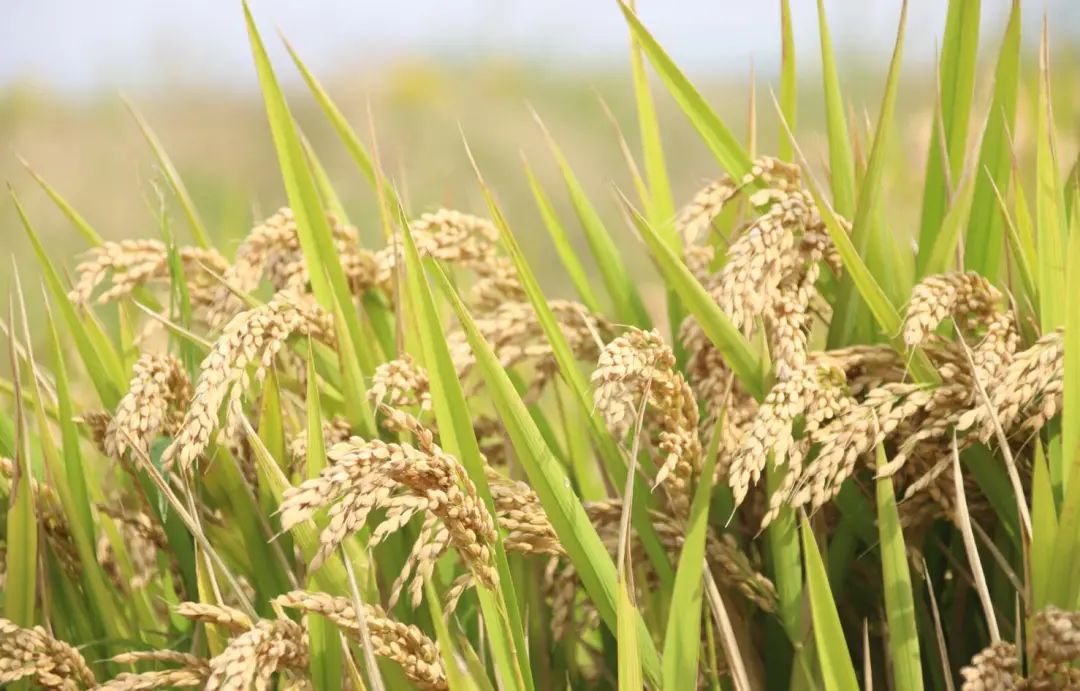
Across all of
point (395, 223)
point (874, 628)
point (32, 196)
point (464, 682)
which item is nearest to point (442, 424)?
point (464, 682)

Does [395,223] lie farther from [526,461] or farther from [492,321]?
[526,461]

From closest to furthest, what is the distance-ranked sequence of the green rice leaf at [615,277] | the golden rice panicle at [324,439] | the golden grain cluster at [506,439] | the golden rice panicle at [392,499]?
1. the golden rice panicle at [392,499]
2. the golden grain cluster at [506,439]
3. the golden rice panicle at [324,439]
4. the green rice leaf at [615,277]

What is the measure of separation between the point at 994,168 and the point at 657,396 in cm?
69

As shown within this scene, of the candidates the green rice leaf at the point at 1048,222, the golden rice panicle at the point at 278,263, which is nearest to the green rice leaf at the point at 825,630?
the green rice leaf at the point at 1048,222

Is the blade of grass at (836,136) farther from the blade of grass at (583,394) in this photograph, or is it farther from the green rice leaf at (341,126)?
the green rice leaf at (341,126)

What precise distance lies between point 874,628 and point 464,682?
2.05 ft

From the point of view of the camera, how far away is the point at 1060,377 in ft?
4.13

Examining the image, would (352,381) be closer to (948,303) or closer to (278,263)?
(278,263)

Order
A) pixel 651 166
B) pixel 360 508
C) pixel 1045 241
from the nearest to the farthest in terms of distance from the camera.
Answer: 1. pixel 360 508
2. pixel 1045 241
3. pixel 651 166

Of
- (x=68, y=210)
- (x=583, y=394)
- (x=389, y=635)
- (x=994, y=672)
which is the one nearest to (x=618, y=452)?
(x=583, y=394)

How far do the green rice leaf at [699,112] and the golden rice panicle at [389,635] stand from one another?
795 mm

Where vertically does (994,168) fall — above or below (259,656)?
above

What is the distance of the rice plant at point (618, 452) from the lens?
115 cm

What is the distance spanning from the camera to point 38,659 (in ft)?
4.10
